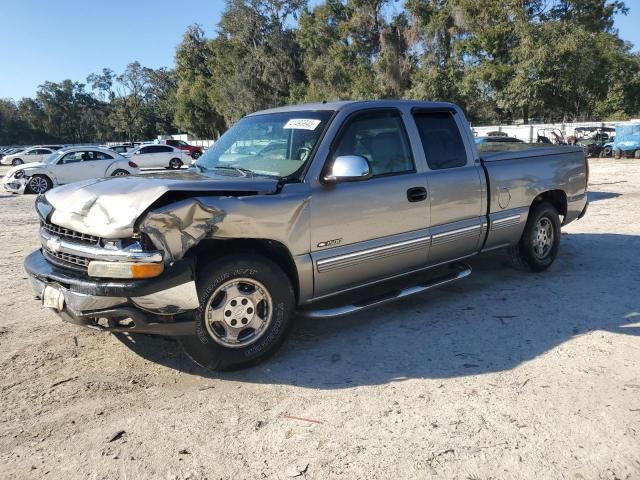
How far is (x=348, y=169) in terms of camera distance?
3.74 m

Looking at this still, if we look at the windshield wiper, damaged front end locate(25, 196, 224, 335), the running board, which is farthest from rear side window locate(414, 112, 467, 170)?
damaged front end locate(25, 196, 224, 335)

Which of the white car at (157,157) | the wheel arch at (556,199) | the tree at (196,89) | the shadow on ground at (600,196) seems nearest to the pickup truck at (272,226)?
the wheel arch at (556,199)

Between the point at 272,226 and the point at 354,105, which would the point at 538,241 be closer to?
the point at 354,105

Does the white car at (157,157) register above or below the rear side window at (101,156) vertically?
below

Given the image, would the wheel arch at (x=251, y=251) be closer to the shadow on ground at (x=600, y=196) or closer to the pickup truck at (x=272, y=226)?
the pickup truck at (x=272, y=226)

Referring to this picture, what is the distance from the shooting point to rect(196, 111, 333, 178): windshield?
13.3 feet

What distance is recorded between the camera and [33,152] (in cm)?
3575

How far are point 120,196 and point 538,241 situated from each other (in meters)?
4.68

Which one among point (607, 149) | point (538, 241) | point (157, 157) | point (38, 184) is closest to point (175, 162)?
point (157, 157)

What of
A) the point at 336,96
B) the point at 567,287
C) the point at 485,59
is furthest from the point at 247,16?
the point at 567,287

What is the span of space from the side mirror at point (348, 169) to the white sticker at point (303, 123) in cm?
48

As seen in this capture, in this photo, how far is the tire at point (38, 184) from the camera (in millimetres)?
17641

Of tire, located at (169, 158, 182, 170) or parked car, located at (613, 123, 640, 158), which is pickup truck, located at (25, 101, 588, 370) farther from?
parked car, located at (613, 123, 640, 158)

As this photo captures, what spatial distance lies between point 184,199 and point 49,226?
1.22 m
